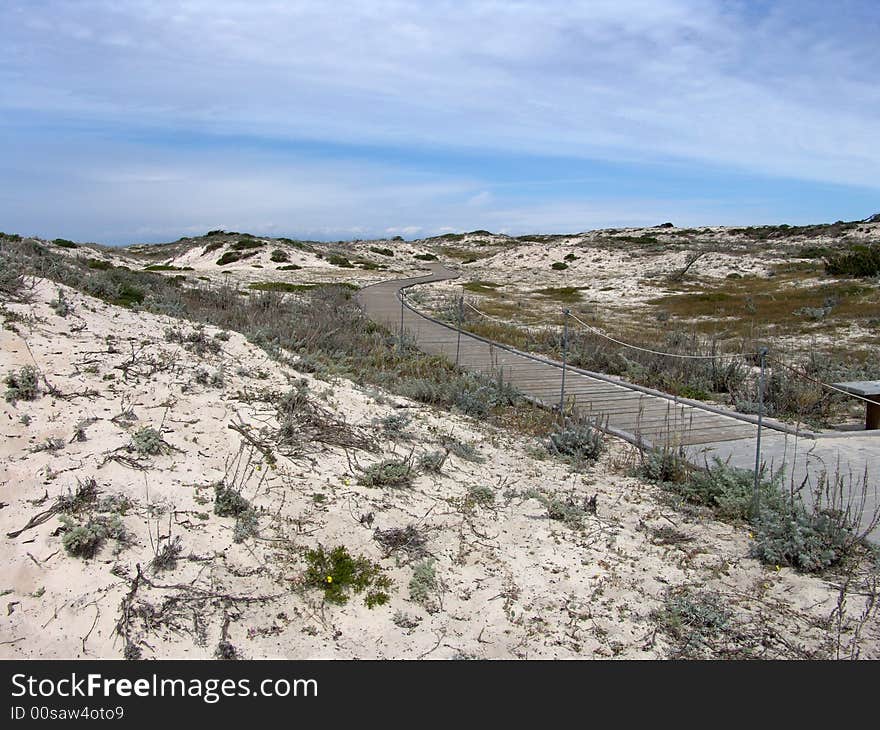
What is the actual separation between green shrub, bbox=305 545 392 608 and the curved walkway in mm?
3820

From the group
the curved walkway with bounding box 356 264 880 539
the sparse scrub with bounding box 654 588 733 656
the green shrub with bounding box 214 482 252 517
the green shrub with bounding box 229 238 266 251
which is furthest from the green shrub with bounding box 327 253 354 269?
the sparse scrub with bounding box 654 588 733 656

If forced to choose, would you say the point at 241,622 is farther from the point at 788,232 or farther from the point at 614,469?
the point at 788,232

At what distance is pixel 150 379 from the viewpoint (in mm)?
6734

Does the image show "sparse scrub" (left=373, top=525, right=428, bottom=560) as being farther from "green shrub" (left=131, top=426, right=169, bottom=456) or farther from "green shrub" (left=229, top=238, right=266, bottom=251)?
"green shrub" (left=229, top=238, right=266, bottom=251)

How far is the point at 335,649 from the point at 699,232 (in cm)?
7687

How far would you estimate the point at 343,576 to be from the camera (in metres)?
4.52

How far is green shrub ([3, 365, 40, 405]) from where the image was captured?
5.67 m

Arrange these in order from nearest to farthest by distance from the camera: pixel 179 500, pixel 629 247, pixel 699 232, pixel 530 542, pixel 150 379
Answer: pixel 179 500, pixel 530 542, pixel 150 379, pixel 629 247, pixel 699 232

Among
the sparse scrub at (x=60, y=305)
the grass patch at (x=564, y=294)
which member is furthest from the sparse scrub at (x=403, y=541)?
the grass patch at (x=564, y=294)

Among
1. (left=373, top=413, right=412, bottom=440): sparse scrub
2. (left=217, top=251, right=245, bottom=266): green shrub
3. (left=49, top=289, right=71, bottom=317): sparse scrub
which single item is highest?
(left=217, top=251, right=245, bottom=266): green shrub

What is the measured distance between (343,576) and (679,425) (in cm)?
574

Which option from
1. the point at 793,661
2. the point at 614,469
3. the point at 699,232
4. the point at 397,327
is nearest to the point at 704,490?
the point at 614,469

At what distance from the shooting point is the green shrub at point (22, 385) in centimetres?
567

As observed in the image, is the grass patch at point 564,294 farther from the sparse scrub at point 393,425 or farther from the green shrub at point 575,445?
the sparse scrub at point 393,425
